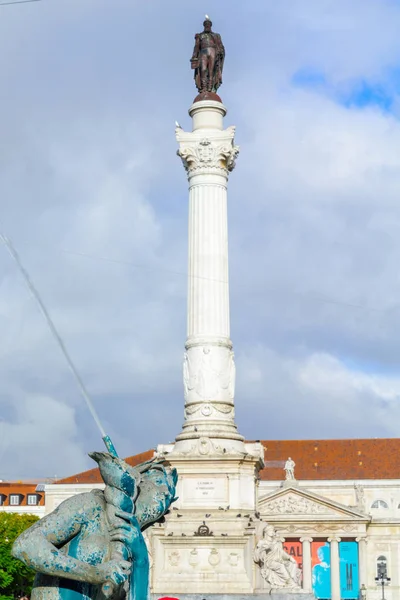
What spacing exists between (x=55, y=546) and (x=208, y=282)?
3209 cm

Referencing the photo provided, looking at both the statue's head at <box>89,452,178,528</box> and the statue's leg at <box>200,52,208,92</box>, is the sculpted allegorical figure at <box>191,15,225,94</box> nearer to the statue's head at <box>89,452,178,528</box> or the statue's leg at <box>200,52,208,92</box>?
the statue's leg at <box>200,52,208,92</box>

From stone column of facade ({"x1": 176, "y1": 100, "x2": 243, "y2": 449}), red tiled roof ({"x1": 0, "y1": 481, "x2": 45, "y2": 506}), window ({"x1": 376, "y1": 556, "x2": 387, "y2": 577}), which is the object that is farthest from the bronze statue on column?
red tiled roof ({"x1": 0, "y1": 481, "x2": 45, "y2": 506})

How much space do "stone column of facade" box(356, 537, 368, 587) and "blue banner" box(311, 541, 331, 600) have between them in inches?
101

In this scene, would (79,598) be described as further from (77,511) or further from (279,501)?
(279,501)

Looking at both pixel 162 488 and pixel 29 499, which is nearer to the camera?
pixel 162 488

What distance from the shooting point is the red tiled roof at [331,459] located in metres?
86.9

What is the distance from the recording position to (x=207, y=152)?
39.2 metres

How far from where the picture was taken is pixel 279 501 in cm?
8350

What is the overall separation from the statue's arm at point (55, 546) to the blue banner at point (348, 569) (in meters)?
80.7

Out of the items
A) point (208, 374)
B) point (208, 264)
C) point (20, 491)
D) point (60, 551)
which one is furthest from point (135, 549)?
point (20, 491)

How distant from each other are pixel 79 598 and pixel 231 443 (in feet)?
98.9

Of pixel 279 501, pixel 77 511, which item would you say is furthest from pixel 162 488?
pixel 279 501

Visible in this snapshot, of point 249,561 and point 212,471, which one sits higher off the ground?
point 212,471

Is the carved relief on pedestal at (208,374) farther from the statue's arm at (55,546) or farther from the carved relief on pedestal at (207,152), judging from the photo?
the statue's arm at (55,546)
